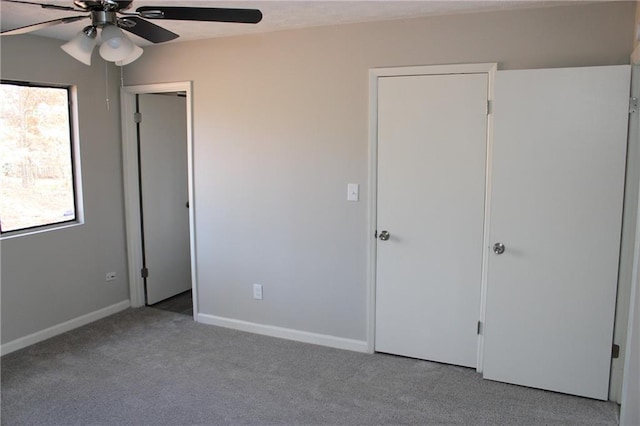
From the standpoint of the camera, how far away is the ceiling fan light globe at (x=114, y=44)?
2.11 m

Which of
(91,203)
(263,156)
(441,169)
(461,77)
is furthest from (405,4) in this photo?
(91,203)

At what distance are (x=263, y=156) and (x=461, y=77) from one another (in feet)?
4.99

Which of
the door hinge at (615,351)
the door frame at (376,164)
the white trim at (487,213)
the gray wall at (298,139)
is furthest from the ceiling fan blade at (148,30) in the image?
the door hinge at (615,351)

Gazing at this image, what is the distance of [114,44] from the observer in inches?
83.7

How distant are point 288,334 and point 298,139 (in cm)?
149

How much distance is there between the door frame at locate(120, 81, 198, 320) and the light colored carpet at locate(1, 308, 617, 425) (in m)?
0.71

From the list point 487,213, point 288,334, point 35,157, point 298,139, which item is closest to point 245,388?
point 288,334

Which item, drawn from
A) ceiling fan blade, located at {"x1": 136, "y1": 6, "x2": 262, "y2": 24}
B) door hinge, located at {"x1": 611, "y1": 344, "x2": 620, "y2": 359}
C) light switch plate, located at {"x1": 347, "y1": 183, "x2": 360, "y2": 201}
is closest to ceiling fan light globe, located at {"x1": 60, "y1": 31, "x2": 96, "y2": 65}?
ceiling fan blade, located at {"x1": 136, "y1": 6, "x2": 262, "y2": 24}

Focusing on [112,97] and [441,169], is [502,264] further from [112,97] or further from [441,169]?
[112,97]

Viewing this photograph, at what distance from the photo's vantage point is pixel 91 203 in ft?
13.6

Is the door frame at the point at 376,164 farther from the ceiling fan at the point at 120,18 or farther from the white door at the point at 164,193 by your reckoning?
the white door at the point at 164,193

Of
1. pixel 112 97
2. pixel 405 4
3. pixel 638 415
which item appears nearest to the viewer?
pixel 638 415

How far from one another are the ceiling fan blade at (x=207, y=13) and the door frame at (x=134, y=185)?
6.42 feet

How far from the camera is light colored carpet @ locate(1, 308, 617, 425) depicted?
2818 mm
